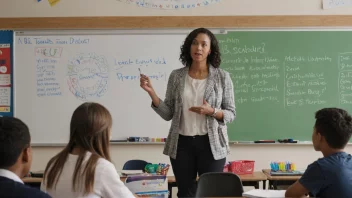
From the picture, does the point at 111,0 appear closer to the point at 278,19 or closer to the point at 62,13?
the point at 62,13

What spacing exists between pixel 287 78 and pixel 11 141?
150 inches

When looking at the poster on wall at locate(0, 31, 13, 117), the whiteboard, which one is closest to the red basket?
the whiteboard

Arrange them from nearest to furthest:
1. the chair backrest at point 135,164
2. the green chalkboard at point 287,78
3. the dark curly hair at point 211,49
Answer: the dark curly hair at point 211,49
the chair backrest at point 135,164
the green chalkboard at point 287,78

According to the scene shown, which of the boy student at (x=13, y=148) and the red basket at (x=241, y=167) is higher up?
the boy student at (x=13, y=148)

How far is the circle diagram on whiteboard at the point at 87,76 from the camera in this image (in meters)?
4.96

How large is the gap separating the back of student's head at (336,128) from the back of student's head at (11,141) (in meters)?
1.61

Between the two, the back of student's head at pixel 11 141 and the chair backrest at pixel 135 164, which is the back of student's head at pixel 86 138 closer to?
the back of student's head at pixel 11 141

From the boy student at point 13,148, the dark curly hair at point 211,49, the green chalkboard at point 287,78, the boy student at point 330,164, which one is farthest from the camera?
the green chalkboard at point 287,78

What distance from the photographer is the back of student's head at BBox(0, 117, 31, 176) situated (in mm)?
1582

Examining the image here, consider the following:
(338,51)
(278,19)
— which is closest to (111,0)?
(278,19)

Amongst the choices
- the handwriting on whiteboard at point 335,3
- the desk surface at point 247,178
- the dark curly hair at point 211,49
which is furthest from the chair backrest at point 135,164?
the handwriting on whiteboard at point 335,3

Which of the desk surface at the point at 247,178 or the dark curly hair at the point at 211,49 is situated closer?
the dark curly hair at the point at 211,49

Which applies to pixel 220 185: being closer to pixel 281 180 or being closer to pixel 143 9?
pixel 281 180

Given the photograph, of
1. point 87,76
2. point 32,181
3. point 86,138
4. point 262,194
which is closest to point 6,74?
point 87,76
